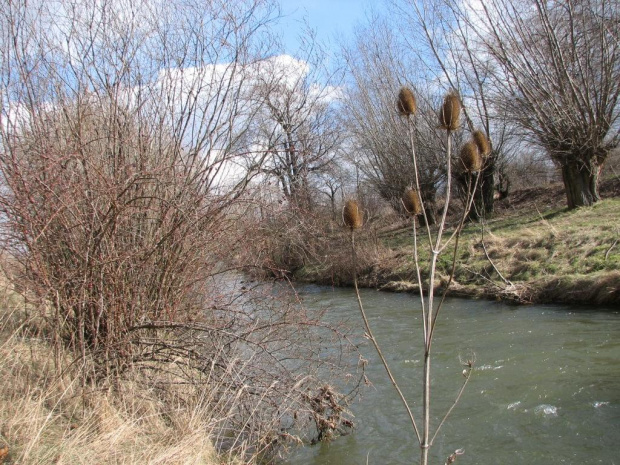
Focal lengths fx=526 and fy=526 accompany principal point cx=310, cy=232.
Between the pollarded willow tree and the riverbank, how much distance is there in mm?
2424

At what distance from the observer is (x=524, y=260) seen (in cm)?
1221

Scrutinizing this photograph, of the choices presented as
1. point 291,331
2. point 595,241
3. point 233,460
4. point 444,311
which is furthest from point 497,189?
point 233,460

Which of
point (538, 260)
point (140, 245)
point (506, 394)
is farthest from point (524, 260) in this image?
point (140, 245)

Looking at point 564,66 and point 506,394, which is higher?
point 564,66

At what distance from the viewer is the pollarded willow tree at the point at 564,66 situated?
13289 mm

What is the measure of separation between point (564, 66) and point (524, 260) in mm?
5163

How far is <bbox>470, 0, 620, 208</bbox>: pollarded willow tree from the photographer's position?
13.3 metres

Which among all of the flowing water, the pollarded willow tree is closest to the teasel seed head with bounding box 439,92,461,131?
the flowing water

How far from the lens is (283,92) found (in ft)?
24.8

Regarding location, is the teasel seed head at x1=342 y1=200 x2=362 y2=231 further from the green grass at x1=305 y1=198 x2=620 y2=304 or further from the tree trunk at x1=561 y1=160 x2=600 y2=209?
the tree trunk at x1=561 y1=160 x2=600 y2=209

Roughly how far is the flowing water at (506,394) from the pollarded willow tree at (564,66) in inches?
258

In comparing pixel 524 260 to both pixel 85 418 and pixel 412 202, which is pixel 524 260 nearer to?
pixel 85 418

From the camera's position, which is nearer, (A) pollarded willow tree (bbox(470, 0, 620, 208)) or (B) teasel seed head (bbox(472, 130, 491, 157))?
(B) teasel seed head (bbox(472, 130, 491, 157))

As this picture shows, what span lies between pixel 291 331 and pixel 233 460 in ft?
Answer: 5.49
